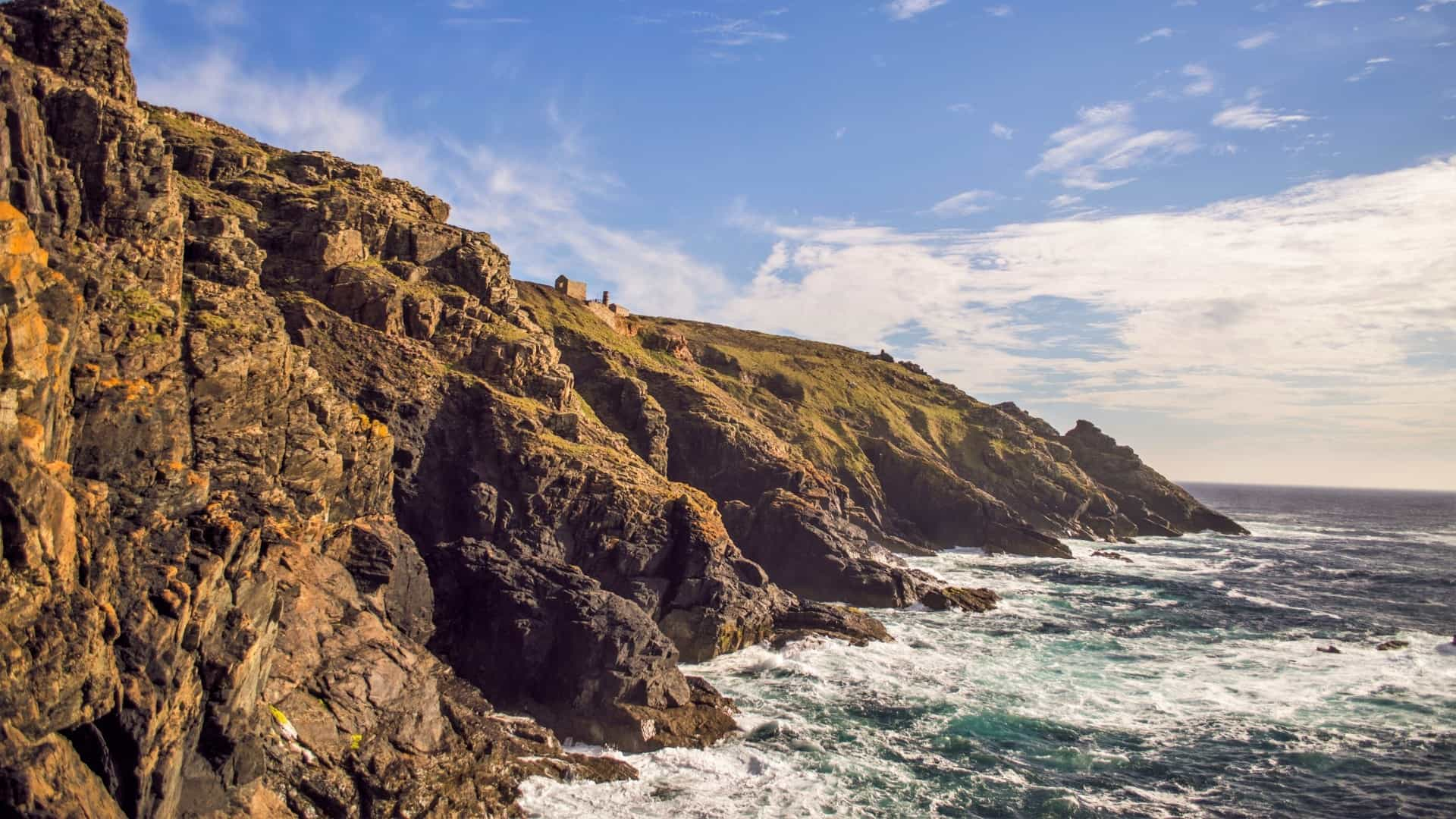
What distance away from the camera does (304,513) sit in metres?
31.2

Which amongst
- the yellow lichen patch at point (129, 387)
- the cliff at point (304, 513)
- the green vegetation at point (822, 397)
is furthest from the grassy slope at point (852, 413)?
the yellow lichen patch at point (129, 387)

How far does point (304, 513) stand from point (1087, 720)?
3404cm

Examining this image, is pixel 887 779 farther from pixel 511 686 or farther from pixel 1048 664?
pixel 1048 664

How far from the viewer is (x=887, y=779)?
1207 inches

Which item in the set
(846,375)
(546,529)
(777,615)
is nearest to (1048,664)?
(777,615)

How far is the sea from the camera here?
29.2m

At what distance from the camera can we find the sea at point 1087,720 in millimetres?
29188

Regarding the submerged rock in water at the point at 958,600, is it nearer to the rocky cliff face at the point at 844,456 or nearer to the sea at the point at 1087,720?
the rocky cliff face at the point at 844,456

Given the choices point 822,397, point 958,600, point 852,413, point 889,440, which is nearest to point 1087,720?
point 958,600

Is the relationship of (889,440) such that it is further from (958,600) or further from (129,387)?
(129,387)

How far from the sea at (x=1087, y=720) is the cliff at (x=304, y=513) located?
2928mm

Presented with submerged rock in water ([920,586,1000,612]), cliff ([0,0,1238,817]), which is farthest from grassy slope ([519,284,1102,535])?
submerged rock in water ([920,586,1000,612])

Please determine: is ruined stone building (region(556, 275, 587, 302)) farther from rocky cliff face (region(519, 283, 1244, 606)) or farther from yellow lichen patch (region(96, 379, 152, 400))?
yellow lichen patch (region(96, 379, 152, 400))

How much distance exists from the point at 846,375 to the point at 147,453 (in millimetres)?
108846
